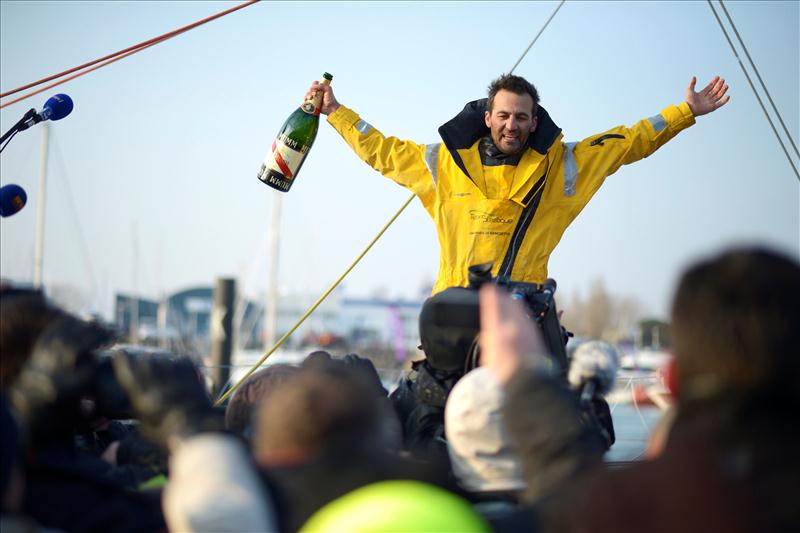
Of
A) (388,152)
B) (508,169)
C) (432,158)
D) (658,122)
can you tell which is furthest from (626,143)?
(388,152)

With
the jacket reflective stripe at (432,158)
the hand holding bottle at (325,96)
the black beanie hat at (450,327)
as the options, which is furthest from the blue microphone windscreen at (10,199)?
the black beanie hat at (450,327)

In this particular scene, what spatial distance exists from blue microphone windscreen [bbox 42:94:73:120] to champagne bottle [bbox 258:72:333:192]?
43.2 inches

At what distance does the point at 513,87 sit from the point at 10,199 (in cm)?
244

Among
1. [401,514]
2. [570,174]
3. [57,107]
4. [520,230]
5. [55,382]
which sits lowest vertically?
[401,514]

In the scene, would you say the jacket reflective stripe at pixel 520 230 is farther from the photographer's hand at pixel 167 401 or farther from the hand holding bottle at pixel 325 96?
the photographer's hand at pixel 167 401

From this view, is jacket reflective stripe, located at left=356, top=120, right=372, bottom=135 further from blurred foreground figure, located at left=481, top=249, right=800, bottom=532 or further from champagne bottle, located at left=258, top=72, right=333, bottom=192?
blurred foreground figure, located at left=481, top=249, right=800, bottom=532

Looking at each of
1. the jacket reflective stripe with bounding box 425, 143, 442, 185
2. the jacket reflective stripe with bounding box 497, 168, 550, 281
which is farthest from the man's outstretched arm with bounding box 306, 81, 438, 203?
the jacket reflective stripe with bounding box 497, 168, 550, 281

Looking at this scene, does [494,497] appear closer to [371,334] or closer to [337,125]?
[337,125]

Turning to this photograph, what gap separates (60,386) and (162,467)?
0.72 m

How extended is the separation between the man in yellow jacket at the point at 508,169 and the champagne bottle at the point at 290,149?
12.6 inches

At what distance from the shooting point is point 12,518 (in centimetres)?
193

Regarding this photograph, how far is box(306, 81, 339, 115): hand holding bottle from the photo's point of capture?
477 cm

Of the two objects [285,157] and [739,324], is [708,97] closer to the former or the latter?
[285,157]

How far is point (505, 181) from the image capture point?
4.37m
